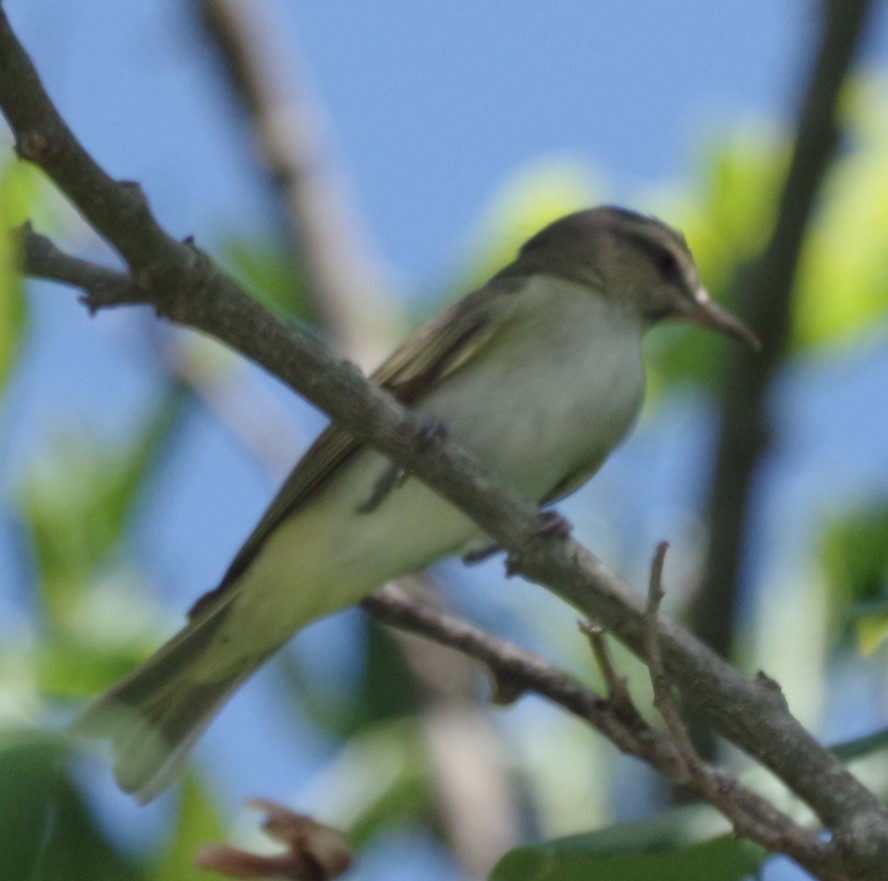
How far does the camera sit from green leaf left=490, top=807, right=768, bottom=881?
2.46 meters

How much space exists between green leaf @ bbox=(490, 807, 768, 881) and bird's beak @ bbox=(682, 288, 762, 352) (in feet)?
7.53

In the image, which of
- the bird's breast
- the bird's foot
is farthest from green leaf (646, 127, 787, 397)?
the bird's foot

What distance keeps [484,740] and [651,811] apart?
0.87m

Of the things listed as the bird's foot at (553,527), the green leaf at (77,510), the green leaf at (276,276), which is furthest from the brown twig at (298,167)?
the bird's foot at (553,527)

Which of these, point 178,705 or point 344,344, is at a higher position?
point 344,344

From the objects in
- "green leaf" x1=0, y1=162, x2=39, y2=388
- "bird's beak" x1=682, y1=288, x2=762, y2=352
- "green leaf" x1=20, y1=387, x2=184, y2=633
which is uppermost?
"bird's beak" x1=682, y1=288, x2=762, y2=352

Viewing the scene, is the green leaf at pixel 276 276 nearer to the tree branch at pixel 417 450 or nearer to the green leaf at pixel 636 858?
the tree branch at pixel 417 450

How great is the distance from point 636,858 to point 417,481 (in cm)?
192

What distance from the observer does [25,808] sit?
2.31 meters

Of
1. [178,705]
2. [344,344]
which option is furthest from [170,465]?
[344,344]

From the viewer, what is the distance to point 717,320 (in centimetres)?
498

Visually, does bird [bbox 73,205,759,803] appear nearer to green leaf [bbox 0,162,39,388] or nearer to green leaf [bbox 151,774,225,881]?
green leaf [bbox 151,774,225,881]

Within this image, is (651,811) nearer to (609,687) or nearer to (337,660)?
(337,660)

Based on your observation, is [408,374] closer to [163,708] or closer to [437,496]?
[437,496]
